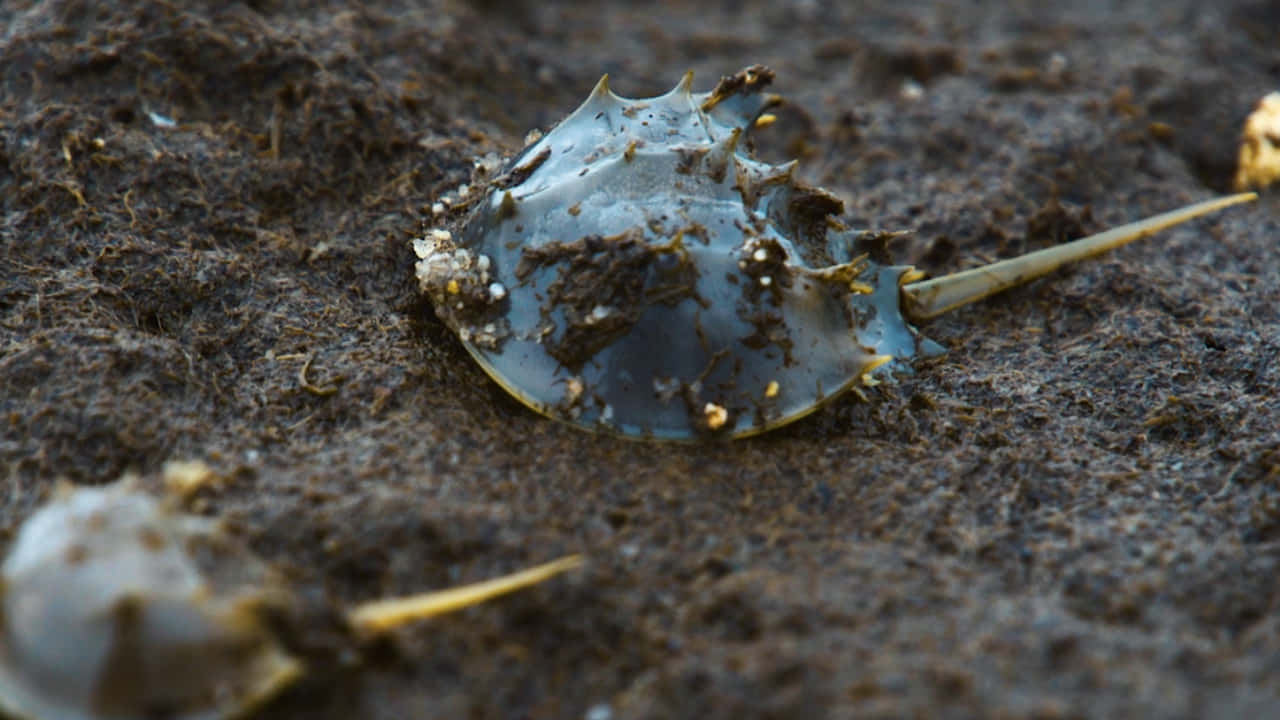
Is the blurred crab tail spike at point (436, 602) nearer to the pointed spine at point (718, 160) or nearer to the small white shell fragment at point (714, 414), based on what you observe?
the small white shell fragment at point (714, 414)

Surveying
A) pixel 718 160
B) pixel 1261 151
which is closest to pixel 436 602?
pixel 718 160

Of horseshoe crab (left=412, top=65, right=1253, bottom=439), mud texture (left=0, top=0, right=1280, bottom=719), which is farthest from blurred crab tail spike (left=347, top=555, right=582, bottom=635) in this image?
horseshoe crab (left=412, top=65, right=1253, bottom=439)

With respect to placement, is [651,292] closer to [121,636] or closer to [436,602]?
[436,602]

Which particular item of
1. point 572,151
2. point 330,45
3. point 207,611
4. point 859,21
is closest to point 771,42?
point 859,21

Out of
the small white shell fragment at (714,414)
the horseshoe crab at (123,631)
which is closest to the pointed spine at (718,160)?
the small white shell fragment at (714,414)

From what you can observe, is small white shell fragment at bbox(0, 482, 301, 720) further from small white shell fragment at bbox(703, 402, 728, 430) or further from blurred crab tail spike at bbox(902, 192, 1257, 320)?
blurred crab tail spike at bbox(902, 192, 1257, 320)

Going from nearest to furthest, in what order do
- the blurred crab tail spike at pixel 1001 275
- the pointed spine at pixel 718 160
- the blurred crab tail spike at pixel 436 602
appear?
1. the blurred crab tail spike at pixel 436 602
2. the pointed spine at pixel 718 160
3. the blurred crab tail spike at pixel 1001 275
